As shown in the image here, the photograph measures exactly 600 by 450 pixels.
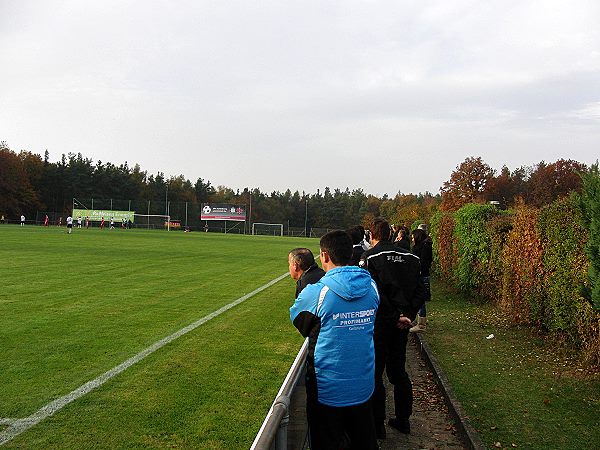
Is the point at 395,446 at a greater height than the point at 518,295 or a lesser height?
lesser

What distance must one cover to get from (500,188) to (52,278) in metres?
77.4

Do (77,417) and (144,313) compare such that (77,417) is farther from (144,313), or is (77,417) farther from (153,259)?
(153,259)

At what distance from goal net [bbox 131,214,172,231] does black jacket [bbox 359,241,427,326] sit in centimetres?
8525

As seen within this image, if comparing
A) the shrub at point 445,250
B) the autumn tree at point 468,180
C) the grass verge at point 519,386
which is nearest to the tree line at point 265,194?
the autumn tree at point 468,180

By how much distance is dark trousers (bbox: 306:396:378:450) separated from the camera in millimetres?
3363

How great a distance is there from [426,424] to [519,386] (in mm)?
1694

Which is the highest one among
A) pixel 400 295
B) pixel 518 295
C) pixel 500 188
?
pixel 500 188

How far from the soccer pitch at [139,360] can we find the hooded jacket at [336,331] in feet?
5.68

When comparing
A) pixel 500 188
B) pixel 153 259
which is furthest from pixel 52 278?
pixel 500 188

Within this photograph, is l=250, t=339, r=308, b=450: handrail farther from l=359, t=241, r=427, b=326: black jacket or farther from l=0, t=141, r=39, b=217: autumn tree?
l=0, t=141, r=39, b=217: autumn tree

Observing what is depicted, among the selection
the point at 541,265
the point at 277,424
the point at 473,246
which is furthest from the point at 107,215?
the point at 277,424

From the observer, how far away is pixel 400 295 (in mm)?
5129

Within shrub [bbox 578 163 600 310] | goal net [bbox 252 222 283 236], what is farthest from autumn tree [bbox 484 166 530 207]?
shrub [bbox 578 163 600 310]

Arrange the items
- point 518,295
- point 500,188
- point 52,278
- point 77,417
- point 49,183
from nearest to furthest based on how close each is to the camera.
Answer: point 77,417, point 518,295, point 52,278, point 500,188, point 49,183
